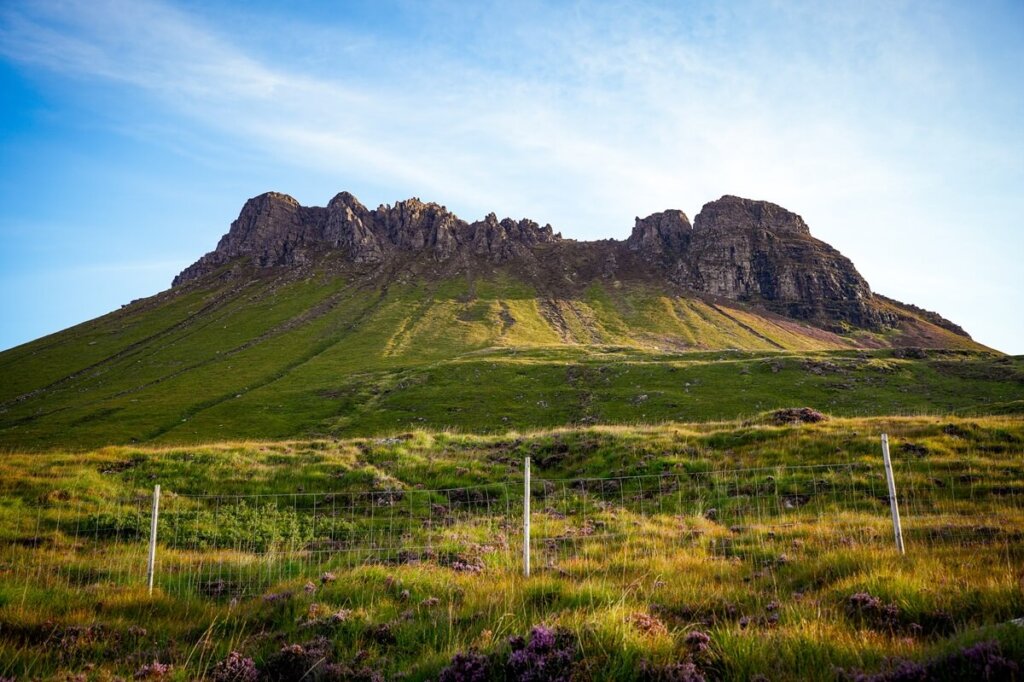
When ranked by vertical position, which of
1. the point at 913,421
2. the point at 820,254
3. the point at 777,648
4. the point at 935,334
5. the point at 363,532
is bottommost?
the point at 363,532

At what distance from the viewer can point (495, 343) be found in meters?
106

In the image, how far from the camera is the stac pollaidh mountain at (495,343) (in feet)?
192

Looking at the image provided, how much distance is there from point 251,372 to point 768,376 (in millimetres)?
84616

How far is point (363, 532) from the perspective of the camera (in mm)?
17203

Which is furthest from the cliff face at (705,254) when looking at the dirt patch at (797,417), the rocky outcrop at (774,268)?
the dirt patch at (797,417)

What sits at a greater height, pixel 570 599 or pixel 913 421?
pixel 913 421

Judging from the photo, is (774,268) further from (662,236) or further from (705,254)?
(662,236)

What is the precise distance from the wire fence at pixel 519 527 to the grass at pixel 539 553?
11cm

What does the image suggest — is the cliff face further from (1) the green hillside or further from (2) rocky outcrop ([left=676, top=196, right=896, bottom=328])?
(1) the green hillside

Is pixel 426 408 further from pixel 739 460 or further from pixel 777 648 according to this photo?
pixel 777 648

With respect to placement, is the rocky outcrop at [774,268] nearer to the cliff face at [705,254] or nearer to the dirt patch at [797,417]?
the cliff face at [705,254]

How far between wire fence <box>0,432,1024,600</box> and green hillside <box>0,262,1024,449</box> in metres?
25.3

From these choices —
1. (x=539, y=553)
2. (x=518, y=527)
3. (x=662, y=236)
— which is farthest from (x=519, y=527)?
(x=662, y=236)

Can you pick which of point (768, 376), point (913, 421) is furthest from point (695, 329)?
point (913, 421)
